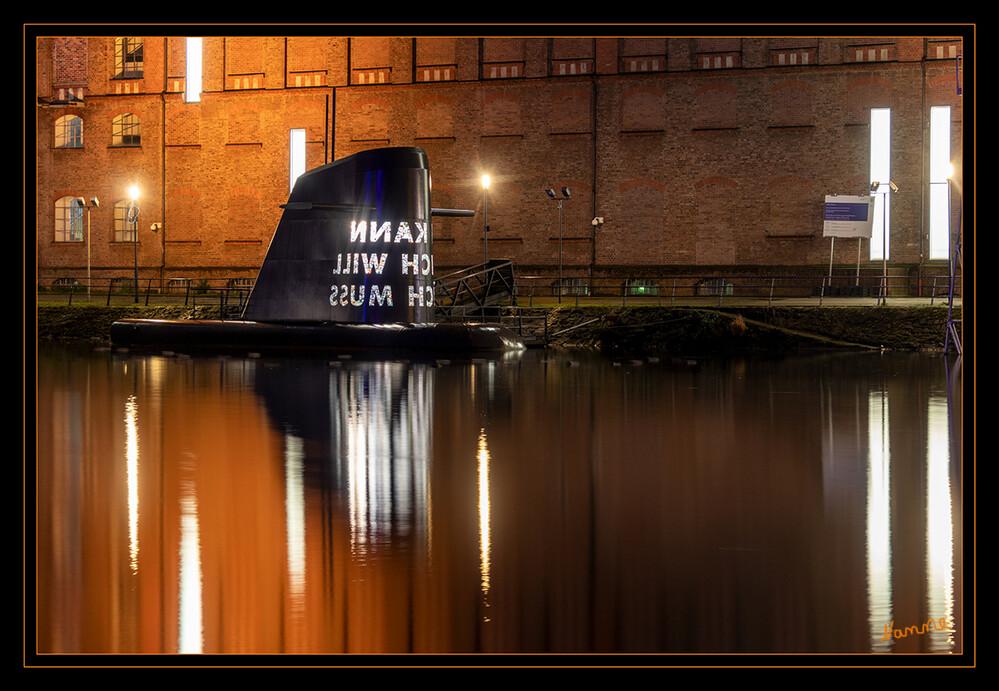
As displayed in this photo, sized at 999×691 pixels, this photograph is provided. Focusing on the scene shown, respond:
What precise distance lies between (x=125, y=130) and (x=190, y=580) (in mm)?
42944

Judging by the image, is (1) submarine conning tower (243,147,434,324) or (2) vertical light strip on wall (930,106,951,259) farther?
(2) vertical light strip on wall (930,106,951,259)

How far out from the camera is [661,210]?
132 ft

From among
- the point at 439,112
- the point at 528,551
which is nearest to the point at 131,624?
the point at 528,551

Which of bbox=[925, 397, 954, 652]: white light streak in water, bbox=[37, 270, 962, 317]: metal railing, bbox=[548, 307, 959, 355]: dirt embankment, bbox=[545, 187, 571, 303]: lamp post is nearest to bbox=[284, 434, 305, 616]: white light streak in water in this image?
bbox=[925, 397, 954, 652]: white light streak in water

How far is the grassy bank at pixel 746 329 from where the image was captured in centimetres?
2892

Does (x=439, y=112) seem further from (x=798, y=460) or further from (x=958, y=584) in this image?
(x=958, y=584)

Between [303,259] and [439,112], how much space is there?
67.3 feet

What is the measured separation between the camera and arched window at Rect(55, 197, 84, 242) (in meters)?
45.6

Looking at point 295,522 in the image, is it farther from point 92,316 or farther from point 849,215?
point 849,215

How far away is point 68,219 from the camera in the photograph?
45.8 meters

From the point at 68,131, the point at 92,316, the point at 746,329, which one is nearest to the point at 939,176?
the point at 746,329

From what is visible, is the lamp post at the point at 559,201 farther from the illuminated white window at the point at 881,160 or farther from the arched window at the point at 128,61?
the arched window at the point at 128,61

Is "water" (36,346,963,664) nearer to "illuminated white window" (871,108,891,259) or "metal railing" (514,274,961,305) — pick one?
"metal railing" (514,274,961,305)

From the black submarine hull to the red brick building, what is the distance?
517 inches
